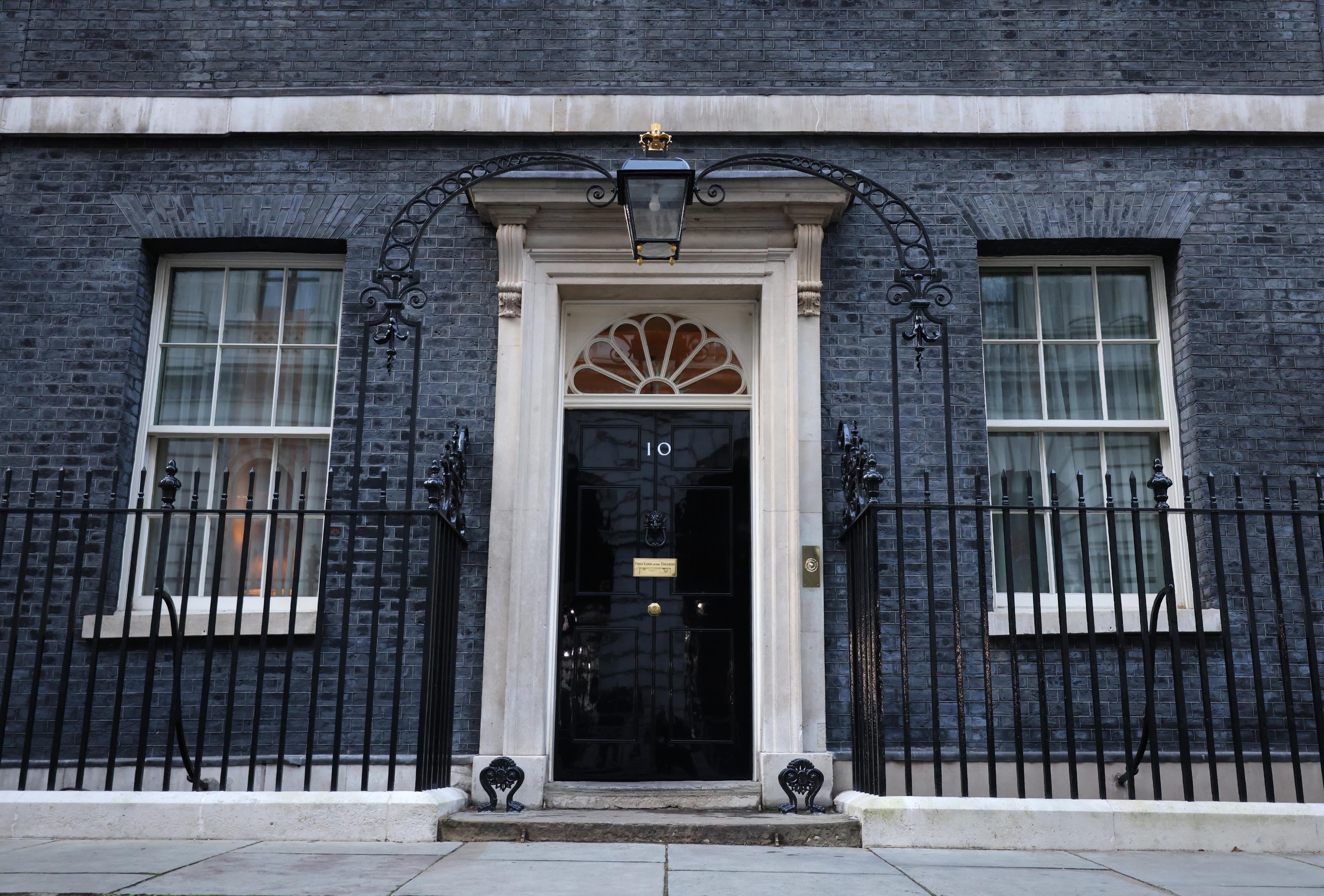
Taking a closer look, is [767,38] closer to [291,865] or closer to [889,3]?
[889,3]

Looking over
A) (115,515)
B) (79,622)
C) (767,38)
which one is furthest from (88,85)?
(767,38)

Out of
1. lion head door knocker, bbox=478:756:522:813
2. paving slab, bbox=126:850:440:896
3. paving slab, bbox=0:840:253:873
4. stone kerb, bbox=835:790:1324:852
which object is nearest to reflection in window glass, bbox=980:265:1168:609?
stone kerb, bbox=835:790:1324:852

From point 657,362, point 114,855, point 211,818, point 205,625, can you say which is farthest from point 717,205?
point 114,855

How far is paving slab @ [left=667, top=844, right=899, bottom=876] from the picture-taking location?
413 centimetres

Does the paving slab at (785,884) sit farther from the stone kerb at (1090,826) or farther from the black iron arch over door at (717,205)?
the black iron arch over door at (717,205)

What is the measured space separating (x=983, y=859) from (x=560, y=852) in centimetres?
173

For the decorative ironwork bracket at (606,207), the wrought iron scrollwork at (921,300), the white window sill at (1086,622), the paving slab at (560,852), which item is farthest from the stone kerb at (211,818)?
the wrought iron scrollwork at (921,300)

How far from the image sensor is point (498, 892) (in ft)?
11.8

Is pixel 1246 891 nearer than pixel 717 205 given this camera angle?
Yes

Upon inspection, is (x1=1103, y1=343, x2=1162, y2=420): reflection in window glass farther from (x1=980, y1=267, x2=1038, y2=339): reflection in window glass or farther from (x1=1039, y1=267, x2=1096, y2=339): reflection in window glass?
(x1=980, y1=267, x2=1038, y2=339): reflection in window glass

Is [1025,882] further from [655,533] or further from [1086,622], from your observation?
[655,533]

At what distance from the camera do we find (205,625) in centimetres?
621

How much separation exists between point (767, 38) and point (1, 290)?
16.6ft

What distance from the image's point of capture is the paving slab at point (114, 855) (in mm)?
3947
